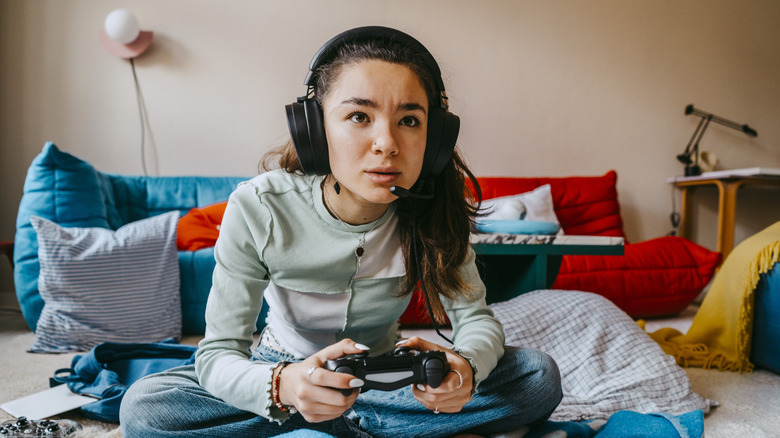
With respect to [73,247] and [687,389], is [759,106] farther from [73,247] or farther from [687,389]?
[73,247]

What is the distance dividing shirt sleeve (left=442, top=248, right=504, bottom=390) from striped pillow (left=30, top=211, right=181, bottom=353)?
1344 mm

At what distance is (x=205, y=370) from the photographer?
72 centimetres

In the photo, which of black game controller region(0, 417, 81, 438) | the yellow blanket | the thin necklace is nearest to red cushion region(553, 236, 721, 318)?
the yellow blanket

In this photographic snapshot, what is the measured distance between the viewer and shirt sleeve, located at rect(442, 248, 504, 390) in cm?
75

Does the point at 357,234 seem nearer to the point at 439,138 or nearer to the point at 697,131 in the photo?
the point at 439,138

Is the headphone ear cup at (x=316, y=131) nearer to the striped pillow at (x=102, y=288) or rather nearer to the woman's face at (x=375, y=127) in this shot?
the woman's face at (x=375, y=127)

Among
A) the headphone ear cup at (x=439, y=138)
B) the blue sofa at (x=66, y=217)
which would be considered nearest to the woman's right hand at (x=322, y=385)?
the headphone ear cup at (x=439, y=138)

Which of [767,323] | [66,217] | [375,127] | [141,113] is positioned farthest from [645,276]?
[141,113]

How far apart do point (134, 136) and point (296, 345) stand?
227 centimetres

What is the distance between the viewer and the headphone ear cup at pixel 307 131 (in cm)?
75

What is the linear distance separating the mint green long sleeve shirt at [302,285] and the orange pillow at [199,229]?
1279mm

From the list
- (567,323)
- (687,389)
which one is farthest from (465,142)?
(687,389)

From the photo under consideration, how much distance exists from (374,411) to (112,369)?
2.81 feet

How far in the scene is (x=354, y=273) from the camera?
853mm
